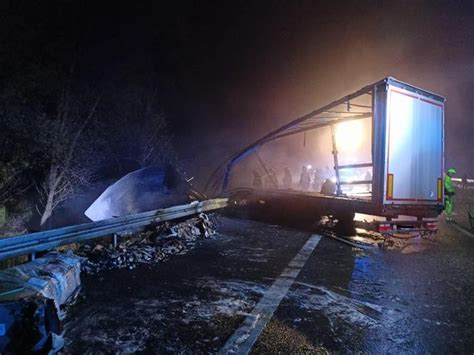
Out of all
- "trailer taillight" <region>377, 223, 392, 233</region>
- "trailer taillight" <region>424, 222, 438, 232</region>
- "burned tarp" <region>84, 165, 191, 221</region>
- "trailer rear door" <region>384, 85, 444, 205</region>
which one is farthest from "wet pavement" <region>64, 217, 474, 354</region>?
"burned tarp" <region>84, 165, 191, 221</region>

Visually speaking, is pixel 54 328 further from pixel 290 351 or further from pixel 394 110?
pixel 394 110

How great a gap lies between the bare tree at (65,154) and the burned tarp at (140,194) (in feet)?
12.9

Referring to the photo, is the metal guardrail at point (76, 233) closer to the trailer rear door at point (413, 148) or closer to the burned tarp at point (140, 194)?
the burned tarp at point (140, 194)

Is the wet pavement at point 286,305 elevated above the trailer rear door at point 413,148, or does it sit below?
below

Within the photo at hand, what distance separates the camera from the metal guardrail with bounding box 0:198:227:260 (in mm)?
3730

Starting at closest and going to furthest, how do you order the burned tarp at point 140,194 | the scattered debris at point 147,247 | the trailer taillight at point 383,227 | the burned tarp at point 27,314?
the burned tarp at point 27,314 < the scattered debris at point 147,247 < the trailer taillight at point 383,227 < the burned tarp at point 140,194

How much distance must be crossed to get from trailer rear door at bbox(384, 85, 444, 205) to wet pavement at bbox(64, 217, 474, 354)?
1.44 metres

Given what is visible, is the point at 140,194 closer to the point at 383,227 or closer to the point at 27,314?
the point at 27,314

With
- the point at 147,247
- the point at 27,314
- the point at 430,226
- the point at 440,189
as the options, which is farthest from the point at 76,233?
the point at 440,189

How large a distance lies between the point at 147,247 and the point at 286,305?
3.12m

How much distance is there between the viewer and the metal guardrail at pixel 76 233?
3.73 m

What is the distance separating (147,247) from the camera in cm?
544

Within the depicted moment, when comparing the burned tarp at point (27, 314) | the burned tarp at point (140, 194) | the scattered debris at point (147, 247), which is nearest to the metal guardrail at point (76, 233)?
the scattered debris at point (147, 247)

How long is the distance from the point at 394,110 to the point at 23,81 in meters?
11.7
